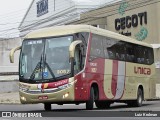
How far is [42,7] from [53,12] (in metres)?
5.59

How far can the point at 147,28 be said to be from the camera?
4953 centimetres

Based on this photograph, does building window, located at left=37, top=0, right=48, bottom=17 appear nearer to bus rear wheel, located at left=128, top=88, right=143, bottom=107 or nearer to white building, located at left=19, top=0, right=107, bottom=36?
white building, located at left=19, top=0, right=107, bottom=36

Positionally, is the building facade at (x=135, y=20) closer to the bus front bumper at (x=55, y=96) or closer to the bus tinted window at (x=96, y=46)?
the bus tinted window at (x=96, y=46)

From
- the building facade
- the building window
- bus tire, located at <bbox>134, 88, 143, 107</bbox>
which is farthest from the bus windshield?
the building window

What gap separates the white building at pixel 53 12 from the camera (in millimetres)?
75494

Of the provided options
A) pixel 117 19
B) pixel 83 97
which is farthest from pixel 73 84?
pixel 117 19

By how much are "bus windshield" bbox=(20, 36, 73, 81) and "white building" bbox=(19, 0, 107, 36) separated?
49.1m

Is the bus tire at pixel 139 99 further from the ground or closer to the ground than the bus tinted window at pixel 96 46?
closer to the ground

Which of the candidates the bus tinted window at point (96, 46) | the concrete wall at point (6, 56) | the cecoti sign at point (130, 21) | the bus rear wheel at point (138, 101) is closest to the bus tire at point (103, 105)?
the bus rear wheel at point (138, 101)

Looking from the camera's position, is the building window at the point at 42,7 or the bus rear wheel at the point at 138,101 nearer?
the bus rear wheel at the point at 138,101

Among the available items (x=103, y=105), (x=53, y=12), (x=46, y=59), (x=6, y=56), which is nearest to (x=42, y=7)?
(x=53, y=12)

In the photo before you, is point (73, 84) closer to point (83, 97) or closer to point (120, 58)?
point (83, 97)

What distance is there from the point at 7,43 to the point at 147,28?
3281 cm

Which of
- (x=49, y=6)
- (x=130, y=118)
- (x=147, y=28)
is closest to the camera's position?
(x=130, y=118)
